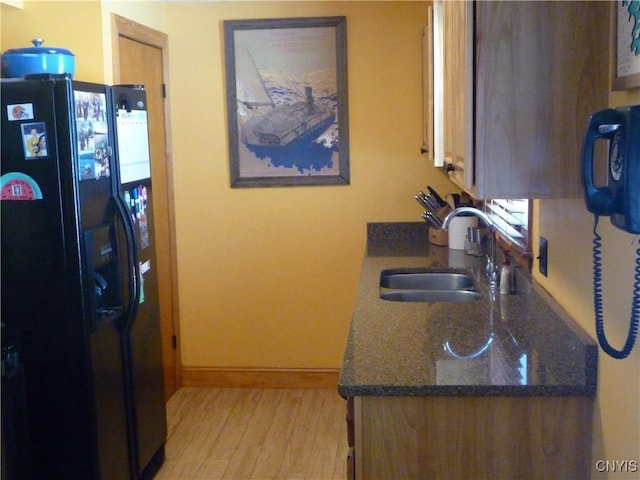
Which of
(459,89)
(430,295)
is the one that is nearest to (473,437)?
(459,89)

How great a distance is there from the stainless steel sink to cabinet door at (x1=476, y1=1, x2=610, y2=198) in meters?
1.26

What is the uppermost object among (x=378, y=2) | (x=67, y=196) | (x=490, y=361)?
(x=378, y=2)

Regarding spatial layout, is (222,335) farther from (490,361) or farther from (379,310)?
(490,361)

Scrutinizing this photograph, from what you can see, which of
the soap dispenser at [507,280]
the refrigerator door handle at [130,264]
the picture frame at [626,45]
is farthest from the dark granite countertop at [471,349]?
the refrigerator door handle at [130,264]

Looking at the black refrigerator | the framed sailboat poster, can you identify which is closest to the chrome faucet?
the black refrigerator

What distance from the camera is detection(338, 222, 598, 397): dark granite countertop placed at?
5.74 feet

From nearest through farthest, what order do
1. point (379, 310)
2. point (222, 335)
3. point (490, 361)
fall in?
1. point (490, 361)
2. point (379, 310)
3. point (222, 335)

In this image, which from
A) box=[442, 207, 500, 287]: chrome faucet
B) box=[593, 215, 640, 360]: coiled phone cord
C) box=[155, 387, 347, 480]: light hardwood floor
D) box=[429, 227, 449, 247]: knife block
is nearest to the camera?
box=[593, 215, 640, 360]: coiled phone cord

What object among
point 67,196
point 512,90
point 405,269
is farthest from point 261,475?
point 512,90

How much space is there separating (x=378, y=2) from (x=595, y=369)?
9.35ft

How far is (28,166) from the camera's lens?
8.40ft

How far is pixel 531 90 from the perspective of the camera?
1.73 meters

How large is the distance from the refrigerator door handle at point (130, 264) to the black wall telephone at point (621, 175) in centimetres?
190

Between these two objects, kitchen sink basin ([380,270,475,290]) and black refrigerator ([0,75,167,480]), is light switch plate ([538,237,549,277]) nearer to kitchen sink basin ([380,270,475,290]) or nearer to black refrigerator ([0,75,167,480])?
kitchen sink basin ([380,270,475,290])
